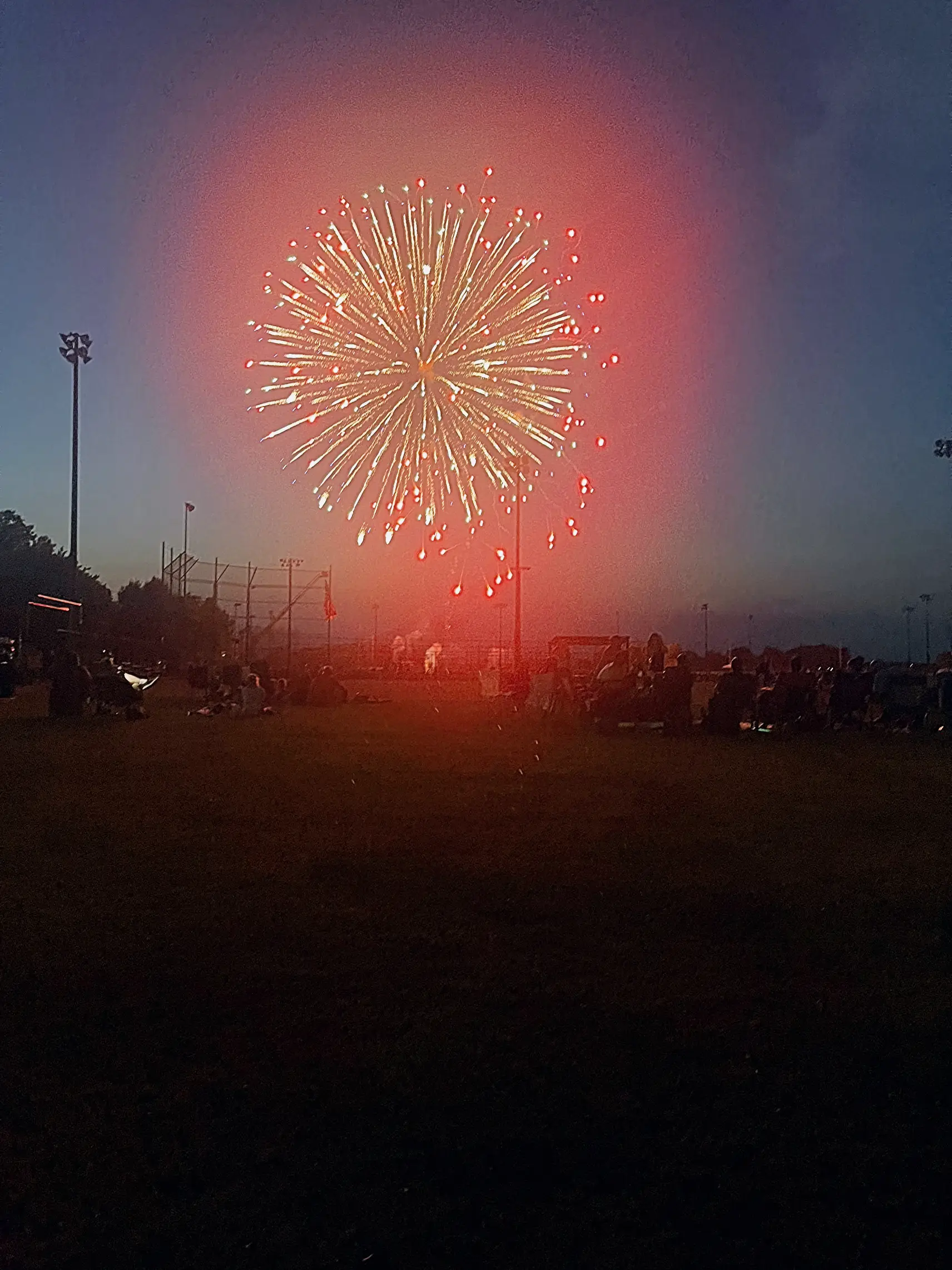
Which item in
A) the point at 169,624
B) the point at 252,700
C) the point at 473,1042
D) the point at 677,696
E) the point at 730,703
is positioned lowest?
the point at 473,1042

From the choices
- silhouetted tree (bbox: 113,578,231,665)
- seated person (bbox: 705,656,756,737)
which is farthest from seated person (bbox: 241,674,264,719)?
silhouetted tree (bbox: 113,578,231,665)

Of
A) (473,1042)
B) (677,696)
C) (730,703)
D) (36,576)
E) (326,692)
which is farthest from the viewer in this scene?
(36,576)

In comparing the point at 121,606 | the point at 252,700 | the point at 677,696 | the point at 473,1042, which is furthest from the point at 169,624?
the point at 473,1042

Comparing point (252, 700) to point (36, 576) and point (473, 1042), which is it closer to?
point (473, 1042)

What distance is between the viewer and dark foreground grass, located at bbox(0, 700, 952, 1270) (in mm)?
3098

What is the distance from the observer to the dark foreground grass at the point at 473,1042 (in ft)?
10.2

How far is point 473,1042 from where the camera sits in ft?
14.3

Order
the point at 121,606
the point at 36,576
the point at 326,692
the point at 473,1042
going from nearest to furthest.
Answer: the point at 473,1042 → the point at 326,692 → the point at 36,576 → the point at 121,606

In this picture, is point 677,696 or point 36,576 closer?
point 677,696

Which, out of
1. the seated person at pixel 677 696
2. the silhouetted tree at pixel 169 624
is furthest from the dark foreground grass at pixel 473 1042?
the silhouetted tree at pixel 169 624

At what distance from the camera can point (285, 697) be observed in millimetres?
32500

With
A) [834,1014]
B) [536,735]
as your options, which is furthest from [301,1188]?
[536,735]

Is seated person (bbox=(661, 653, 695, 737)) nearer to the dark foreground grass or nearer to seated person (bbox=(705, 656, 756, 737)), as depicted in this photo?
seated person (bbox=(705, 656, 756, 737))

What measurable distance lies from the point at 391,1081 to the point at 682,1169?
1.15 metres
